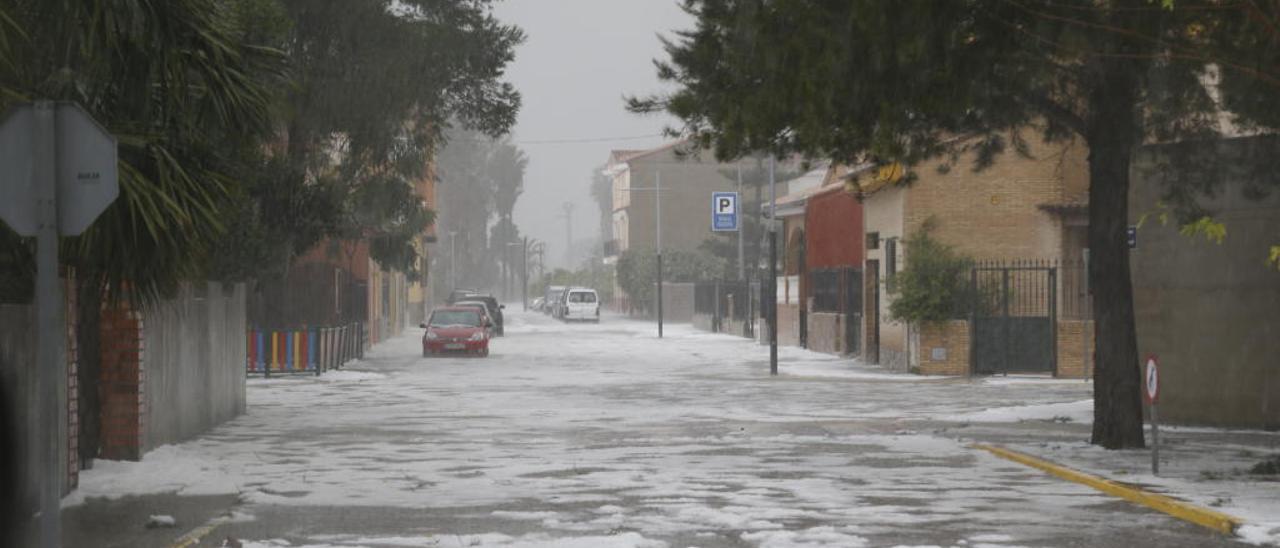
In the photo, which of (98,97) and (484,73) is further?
(484,73)

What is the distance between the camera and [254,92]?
1366 centimetres

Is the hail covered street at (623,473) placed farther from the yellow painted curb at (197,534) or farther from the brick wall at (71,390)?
the brick wall at (71,390)

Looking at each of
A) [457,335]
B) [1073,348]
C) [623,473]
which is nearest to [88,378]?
[623,473]

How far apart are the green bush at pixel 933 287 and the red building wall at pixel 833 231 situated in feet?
22.3

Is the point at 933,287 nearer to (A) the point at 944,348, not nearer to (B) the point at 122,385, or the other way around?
(A) the point at 944,348

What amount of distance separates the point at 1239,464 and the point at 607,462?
6.14m

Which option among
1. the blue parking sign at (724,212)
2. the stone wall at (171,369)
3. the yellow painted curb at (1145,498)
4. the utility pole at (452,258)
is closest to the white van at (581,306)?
the blue parking sign at (724,212)

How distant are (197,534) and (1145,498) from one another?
7361 mm

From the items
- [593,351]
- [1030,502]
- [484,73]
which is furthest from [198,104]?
[593,351]

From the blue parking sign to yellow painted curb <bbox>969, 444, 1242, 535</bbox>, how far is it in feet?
138

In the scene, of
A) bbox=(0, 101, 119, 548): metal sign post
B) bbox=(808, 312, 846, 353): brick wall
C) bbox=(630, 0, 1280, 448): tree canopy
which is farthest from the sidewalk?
bbox=(808, 312, 846, 353): brick wall

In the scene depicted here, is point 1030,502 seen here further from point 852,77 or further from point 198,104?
point 198,104

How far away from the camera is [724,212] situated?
61.2 metres

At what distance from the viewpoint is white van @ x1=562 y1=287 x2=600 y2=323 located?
93.0 m
